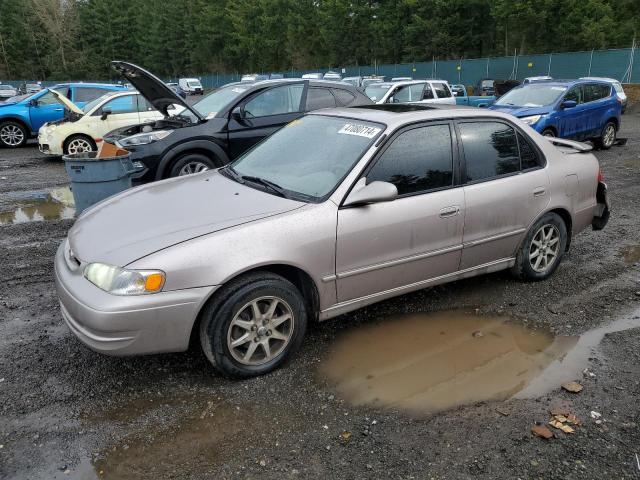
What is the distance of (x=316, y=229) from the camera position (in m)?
3.44

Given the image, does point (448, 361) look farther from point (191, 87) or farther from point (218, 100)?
point (191, 87)

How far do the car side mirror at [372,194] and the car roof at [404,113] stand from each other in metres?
0.62

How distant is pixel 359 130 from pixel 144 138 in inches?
177

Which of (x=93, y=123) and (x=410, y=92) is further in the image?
(x=410, y=92)

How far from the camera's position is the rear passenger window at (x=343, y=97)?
8.51 metres

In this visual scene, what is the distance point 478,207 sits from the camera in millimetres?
4215

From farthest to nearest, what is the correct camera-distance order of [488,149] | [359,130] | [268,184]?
[488,149] → [359,130] → [268,184]

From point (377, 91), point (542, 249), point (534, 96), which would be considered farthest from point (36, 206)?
point (534, 96)

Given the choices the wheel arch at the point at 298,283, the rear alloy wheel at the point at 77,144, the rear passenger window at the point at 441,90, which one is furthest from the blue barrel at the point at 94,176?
the rear passenger window at the point at 441,90

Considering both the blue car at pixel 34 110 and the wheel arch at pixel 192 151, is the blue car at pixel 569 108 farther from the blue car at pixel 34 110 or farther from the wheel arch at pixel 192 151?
the blue car at pixel 34 110

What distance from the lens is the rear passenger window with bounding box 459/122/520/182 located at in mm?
4289

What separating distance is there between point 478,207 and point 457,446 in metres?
2.03

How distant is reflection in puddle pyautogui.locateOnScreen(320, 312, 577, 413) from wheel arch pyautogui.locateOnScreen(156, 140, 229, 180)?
14.3 feet

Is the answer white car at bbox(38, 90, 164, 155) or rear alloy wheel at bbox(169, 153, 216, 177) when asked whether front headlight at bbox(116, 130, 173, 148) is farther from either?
white car at bbox(38, 90, 164, 155)
